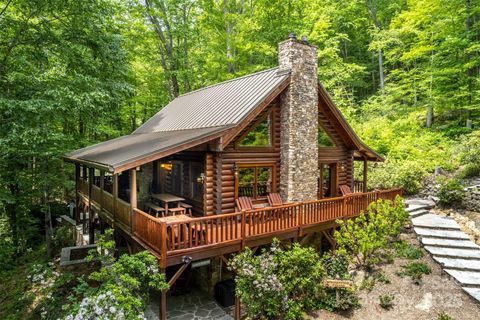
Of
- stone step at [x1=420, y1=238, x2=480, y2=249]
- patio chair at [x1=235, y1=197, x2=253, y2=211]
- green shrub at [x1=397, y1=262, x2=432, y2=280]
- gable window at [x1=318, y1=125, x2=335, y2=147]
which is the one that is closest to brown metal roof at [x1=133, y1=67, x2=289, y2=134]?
patio chair at [x1=235, y1=197, x2=253, y2=211]

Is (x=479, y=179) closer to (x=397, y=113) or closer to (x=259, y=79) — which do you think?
(x=397, y=113)

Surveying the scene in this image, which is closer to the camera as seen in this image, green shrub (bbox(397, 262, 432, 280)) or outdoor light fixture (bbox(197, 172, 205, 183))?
green shrub (bbox(397, 262, 432, 280))

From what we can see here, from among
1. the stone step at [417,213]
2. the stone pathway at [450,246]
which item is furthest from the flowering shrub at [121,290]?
the stone step at [417,213]

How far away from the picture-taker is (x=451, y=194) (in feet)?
46.8

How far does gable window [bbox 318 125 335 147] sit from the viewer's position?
13744 millimetres

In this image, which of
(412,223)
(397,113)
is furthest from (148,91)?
(412,223)

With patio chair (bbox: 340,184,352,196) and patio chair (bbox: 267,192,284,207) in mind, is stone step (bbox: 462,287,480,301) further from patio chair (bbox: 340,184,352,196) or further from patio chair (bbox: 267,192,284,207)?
patio chair (bbox: 267,192,284,207)

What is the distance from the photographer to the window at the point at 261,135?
12102 mm

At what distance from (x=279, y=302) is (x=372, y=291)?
3289 millimetres

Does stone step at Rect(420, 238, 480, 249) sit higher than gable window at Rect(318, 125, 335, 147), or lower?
lower

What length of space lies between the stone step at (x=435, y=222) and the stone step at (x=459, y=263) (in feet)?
7.36

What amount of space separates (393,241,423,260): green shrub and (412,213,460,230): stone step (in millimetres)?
1594

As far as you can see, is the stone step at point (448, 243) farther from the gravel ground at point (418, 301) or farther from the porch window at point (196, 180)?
the porch window at point (196, 180)

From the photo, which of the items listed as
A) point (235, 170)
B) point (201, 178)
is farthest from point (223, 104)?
point (201, 178)
